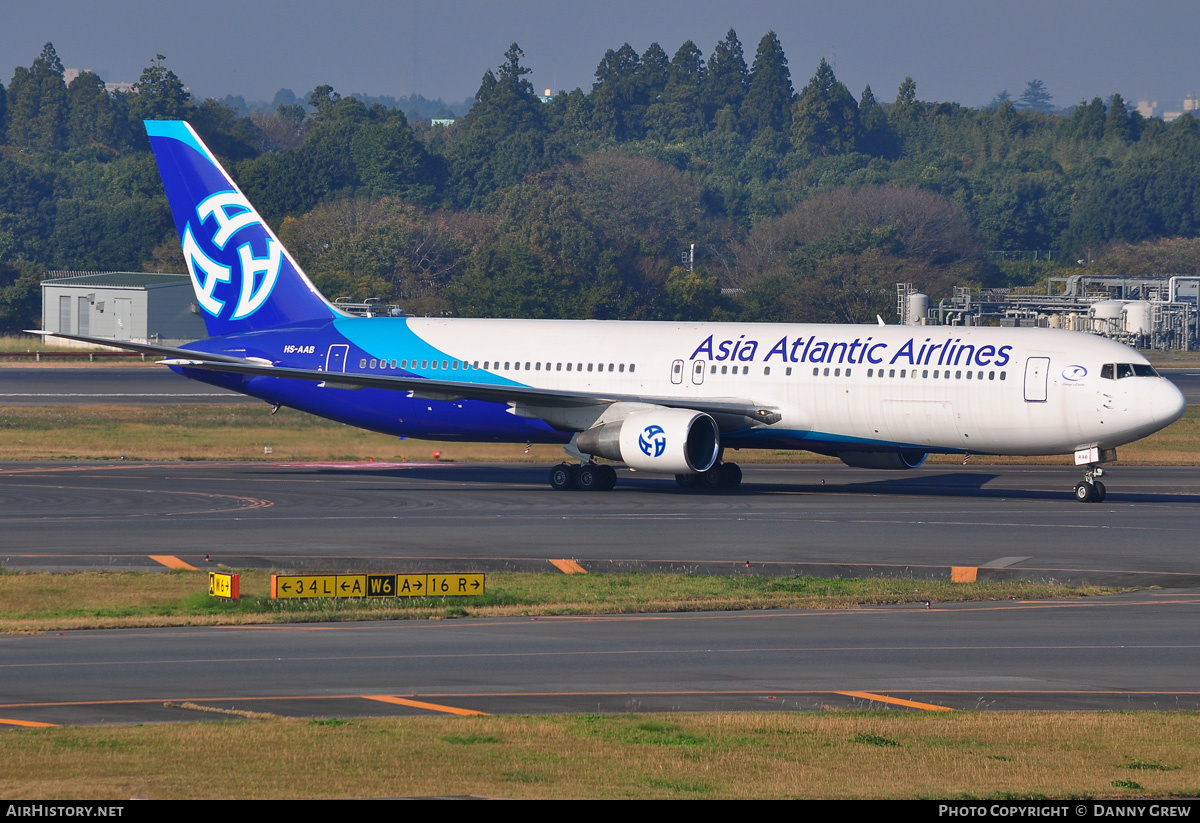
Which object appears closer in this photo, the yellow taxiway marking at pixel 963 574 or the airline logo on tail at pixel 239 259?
the yellow taxiway marking at pixel 963 574

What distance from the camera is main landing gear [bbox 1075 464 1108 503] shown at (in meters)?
43.4

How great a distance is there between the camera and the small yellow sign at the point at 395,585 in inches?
1097

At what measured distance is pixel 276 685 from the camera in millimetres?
20406

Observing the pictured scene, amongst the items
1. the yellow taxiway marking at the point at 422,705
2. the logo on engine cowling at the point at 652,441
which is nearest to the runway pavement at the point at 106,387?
the logo on engine cowling at the point at 652,441

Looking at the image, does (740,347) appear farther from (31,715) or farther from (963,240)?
(963,240)

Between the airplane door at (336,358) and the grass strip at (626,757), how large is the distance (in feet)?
105

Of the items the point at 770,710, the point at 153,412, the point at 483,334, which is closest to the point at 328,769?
the point at 770,710

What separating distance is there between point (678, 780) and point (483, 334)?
3461 cm

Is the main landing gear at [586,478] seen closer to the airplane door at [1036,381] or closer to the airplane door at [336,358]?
the airplane door at [336,358]

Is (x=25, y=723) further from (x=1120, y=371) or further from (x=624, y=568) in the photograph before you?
(x=1120, y=371)

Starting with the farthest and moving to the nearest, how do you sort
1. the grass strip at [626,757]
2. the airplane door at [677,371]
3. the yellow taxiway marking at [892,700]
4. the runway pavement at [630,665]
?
1. the airplane door at [677,371]
2. the runway pavement at [630,665]
3. the yellow taxiway marking at [892,700]
4. the grass strip at [626,757]

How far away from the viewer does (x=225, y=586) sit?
27484mm

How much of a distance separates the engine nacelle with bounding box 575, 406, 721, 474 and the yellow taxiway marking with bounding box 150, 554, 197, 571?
1493 cm

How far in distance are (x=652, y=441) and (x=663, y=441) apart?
1.21 ft
